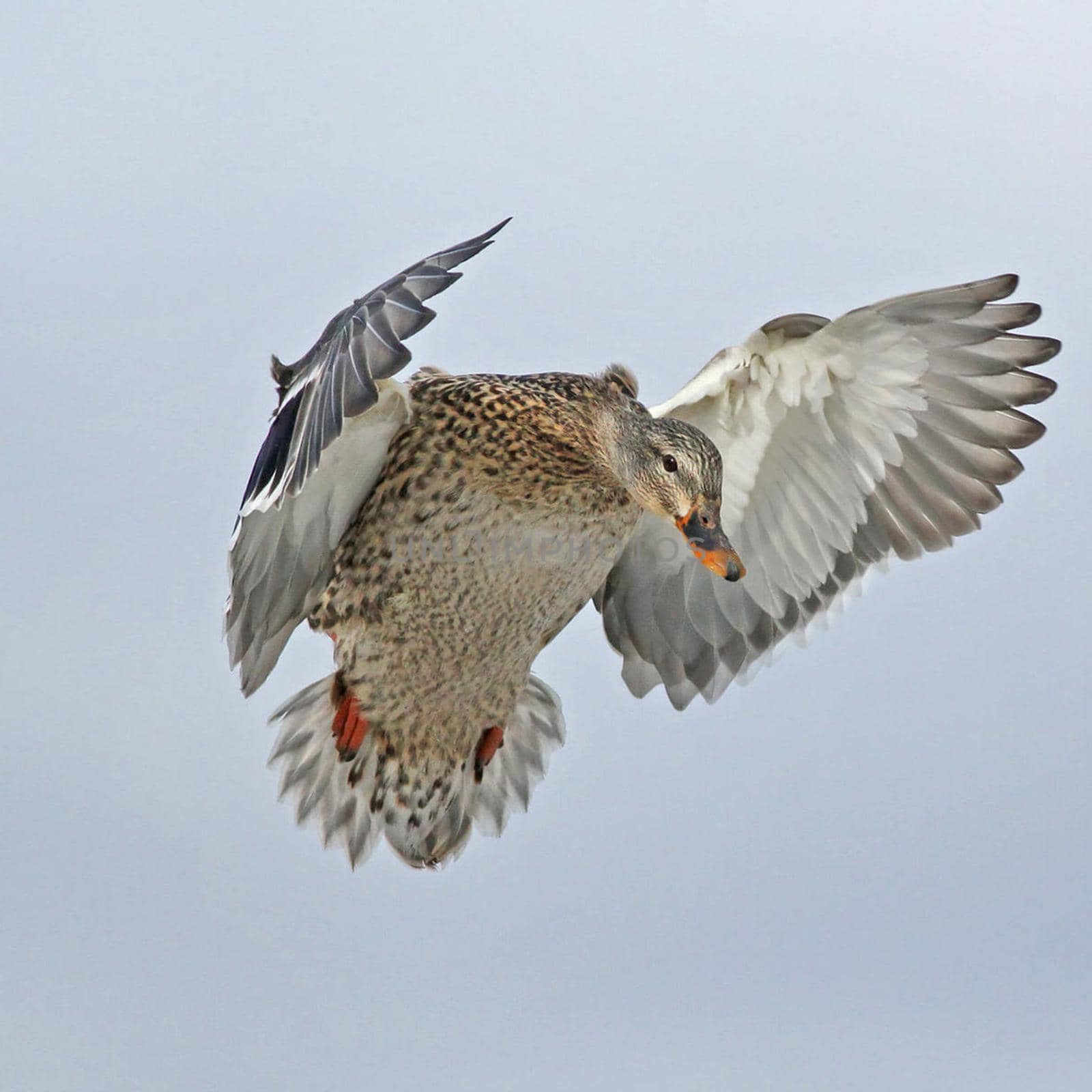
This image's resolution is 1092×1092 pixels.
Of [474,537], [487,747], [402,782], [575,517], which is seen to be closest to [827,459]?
[575,517]

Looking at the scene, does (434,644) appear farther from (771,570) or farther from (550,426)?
(771,570)

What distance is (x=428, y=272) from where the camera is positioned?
607cm

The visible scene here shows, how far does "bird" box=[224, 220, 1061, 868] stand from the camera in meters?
7.21

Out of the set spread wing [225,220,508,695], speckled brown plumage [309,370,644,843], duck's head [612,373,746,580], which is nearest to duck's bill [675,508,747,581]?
duck's head [612,373,746,580]

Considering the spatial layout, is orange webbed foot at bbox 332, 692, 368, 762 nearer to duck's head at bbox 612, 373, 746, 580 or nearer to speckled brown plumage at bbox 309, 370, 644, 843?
speckled brown plumage at bbox 309, 370, 644, 843

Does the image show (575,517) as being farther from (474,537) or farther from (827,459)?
(827,459)

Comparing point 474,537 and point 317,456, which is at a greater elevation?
point 474,537

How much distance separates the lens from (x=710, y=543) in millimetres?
6965

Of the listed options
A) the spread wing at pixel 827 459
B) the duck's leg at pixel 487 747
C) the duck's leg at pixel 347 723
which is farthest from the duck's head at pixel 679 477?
the duck's leg at pixel 347 723

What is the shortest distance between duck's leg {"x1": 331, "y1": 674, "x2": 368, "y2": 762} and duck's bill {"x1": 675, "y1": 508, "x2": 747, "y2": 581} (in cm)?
153

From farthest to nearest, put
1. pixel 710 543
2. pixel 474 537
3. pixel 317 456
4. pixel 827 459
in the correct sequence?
1. pixel 827 459
2. pixel 474 537
3. pixel 710 543
4. pixel 317 456

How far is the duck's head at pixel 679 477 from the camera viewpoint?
7.00 meters

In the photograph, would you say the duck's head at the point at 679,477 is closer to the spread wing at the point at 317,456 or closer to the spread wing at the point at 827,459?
the spread wing at the point at 827,459

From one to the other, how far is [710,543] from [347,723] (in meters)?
1.75
